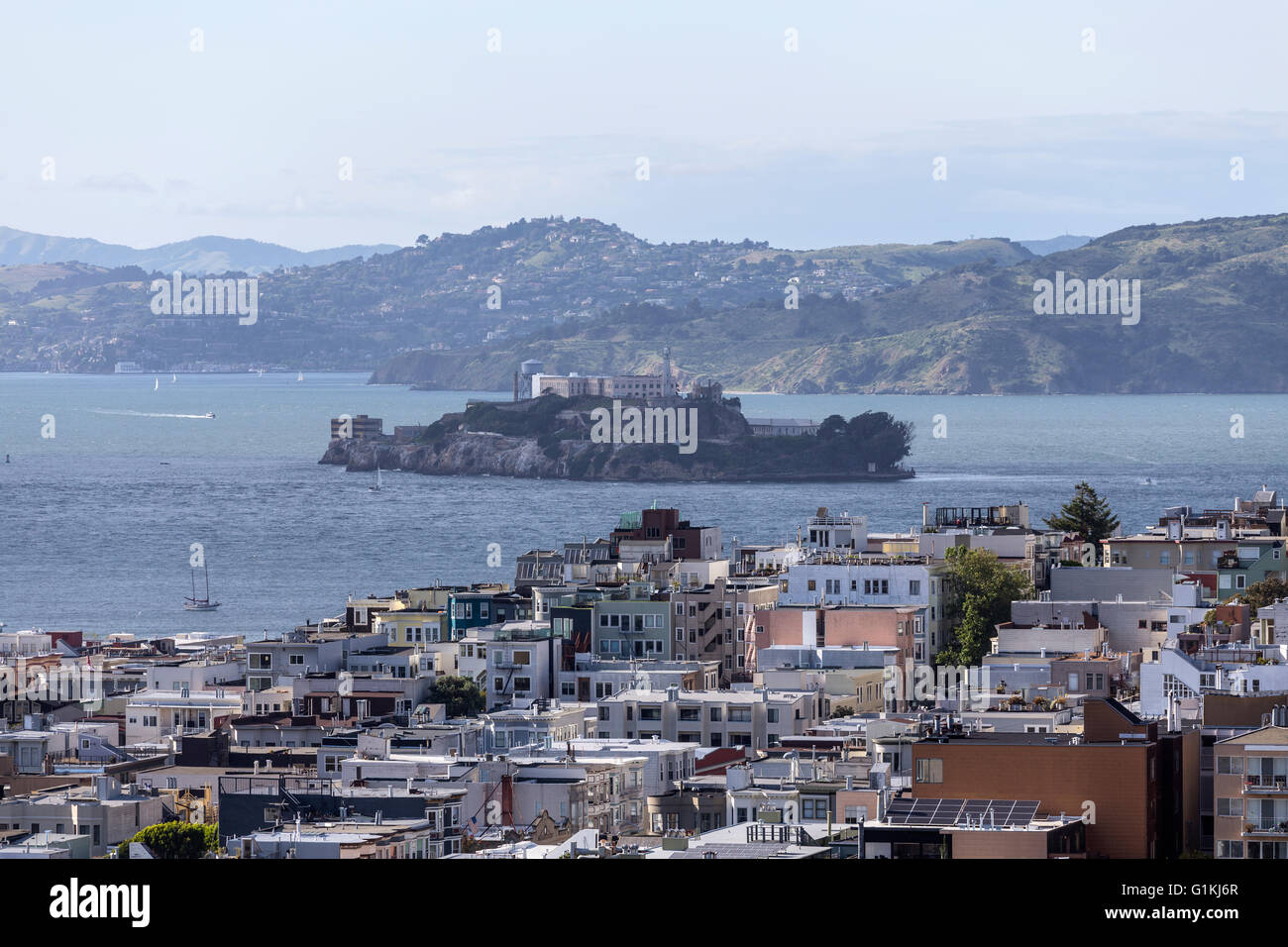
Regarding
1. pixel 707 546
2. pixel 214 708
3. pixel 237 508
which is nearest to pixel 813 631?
pixel 214 708

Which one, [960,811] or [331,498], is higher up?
[331,498]

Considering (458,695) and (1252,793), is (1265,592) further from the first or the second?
(1252,793)

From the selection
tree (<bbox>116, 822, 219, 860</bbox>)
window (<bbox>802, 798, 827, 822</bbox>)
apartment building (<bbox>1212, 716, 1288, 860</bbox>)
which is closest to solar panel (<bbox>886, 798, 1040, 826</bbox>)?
apartment building (<bbox>1212, 716, 1288, 860</bbox>)
